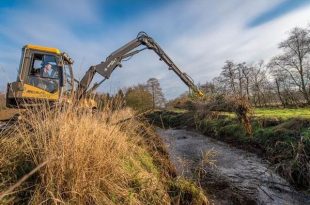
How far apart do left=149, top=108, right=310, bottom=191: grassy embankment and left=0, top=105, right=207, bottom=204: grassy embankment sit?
2.12 metres

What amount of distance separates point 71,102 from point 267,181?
151 inches

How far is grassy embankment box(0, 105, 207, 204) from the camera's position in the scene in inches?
108

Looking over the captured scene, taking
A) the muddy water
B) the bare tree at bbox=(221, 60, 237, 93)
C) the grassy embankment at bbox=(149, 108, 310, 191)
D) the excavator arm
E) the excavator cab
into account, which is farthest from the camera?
the bare tree at bbox=(221, 60, 237, 93)

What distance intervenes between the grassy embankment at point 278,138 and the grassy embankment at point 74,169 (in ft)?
6.96

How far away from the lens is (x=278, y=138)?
688cm

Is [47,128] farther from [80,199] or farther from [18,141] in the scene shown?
[80,199]

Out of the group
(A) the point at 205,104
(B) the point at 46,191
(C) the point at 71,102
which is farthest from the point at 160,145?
(A) the point at 205,104

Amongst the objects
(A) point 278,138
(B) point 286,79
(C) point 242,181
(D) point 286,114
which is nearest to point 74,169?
(C) point 242,181

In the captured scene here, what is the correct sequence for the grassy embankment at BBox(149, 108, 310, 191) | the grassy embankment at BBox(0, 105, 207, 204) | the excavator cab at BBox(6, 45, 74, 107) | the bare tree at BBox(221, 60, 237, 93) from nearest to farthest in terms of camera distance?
the grassy embankment at BBox(0, 105, 207, 204)
the grassy embankment at BBox(149, 108, 310, 191)
the excavator cab at BBox(6, 45, 74, 107)
the bare tree at BBox(221, 60, 237, 93)

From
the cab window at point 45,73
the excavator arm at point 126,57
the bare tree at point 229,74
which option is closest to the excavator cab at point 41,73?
the cab window at point 45,73

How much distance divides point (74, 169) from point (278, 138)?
18.6 feet

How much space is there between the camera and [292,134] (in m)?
6.68

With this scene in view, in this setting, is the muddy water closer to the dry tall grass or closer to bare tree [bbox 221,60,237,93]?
the dry tall grass

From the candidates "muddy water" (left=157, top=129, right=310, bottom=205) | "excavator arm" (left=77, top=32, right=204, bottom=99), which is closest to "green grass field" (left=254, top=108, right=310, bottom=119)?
"muddy water" (left=157, top=129, right=310, bottom=205)
